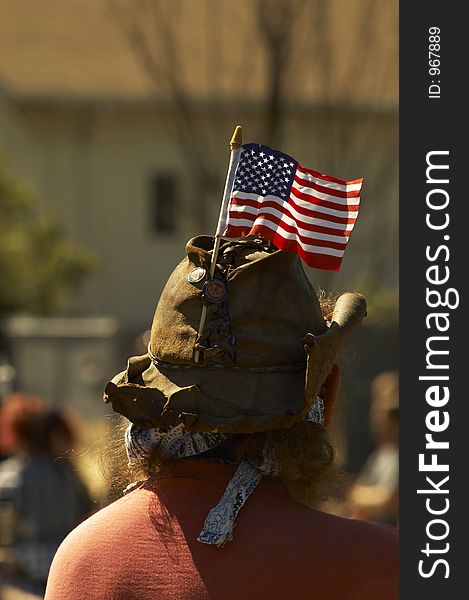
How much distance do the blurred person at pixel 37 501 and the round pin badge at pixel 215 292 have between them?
422 cm

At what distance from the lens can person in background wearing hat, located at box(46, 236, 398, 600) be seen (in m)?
2.35

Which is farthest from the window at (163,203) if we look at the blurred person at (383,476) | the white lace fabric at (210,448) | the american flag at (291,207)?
the white lace fabric at (210,448)

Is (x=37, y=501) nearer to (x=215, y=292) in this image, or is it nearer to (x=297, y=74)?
(x=215, y=292)

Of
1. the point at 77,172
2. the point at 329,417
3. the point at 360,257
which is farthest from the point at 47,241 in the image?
the point at 329,417

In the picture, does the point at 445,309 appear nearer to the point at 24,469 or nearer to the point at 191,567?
the point at 191,567

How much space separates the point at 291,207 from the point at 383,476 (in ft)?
16.9

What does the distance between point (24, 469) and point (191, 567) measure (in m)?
4.44

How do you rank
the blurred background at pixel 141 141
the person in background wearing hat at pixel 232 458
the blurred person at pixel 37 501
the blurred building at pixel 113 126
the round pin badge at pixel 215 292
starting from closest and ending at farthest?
the person in background wearing hat at pixel 232 458 → the round pin badge at pixel 215 292 → the blurred person at pixel 37 501 → the blurred background at pixel 141 141 → the blurred building at pixel 113 126

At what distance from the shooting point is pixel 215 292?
8.11 ft

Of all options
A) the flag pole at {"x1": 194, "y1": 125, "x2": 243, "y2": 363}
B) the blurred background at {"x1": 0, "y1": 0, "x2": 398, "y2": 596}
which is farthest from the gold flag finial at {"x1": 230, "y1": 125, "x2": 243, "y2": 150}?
the blurred background at {"x1": 0, "y1": 0, "x2": 398, "y2": 596}

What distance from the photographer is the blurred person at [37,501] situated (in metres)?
→ 6.57

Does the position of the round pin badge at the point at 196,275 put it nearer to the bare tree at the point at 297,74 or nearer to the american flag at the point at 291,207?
the american flag at the point at 291,207

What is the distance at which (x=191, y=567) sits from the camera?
7.80 ft

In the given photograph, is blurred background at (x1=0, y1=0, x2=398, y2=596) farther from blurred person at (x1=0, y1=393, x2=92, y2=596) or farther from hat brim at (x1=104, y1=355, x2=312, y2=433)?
hat brim at (x1=104, y1=355, x2=312, y2=433)
